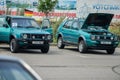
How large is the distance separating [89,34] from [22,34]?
3064 millimetres

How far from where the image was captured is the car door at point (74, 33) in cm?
2294

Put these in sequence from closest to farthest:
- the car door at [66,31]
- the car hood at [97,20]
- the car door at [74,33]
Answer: the car door at [74,33]
the car hood at [97,20]
the car door at [66,31]

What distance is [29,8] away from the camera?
50.2 metres

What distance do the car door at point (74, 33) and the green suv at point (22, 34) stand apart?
6.19 ft

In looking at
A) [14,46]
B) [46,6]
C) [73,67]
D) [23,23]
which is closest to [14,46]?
[14,46]

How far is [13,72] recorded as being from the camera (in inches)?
223

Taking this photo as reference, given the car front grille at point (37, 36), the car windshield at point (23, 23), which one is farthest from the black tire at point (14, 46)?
the car windshield at point (23, 23)

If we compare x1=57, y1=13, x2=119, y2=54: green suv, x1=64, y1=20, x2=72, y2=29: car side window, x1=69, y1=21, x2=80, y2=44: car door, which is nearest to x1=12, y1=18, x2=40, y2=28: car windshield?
x1=69, y1=21, x2=80, y2=44: car door

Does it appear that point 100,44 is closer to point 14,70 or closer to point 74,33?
point 74,33

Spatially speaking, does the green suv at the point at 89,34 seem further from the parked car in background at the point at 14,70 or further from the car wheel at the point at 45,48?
the parked car in background at the point at 14,70

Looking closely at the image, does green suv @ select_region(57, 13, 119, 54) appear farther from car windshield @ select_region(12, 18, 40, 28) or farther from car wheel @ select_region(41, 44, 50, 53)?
car windshield @ select_region(12, 18, 40, 28)

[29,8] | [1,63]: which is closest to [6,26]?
[1,63]

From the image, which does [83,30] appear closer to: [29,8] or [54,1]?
[54,1]

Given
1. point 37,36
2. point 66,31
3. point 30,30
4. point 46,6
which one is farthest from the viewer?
point 46,6
